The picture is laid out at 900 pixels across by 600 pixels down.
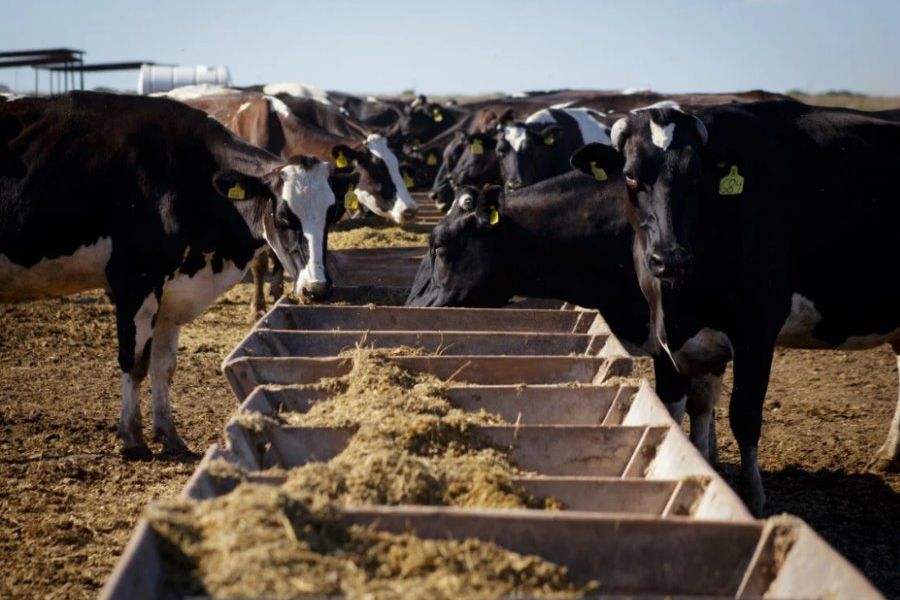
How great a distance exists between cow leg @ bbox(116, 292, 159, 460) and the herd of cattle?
14mm

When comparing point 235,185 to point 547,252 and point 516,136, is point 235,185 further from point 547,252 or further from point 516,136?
point 516,136

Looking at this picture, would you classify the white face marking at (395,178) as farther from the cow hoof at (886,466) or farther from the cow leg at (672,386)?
the cow hoof at (886,466)

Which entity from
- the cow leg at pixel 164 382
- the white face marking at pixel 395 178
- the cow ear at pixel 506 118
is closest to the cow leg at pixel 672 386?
the cow leg at pixel 164 382

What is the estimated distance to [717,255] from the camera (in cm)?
551

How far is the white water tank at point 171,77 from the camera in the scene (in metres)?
27.8

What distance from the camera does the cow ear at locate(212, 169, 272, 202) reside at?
22.3ft

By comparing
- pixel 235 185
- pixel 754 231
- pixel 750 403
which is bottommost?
pixel 750 403

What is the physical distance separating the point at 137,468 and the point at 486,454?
3.54m

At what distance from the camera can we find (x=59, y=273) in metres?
6.81

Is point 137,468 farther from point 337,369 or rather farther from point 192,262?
point 337,369

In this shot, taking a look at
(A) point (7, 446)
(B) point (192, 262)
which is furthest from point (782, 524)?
(A) point (7, 446)

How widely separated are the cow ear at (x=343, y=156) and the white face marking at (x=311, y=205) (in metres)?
4.91

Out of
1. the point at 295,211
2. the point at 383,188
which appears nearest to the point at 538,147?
the point at 383,188

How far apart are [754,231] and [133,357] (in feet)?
12.7
